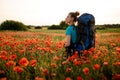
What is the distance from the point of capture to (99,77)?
11.7ft

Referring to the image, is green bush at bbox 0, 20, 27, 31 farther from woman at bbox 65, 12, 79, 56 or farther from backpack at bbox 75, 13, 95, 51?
backpack at bbox 75, 13, 95, 51

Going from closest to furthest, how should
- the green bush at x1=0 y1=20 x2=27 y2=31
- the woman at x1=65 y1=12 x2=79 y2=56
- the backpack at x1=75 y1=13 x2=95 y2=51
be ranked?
the backpack at x1=75 y1=13 x2=95 y2=51
the woman at x1=65 y1=12 x2=79 y2=56
the green bush at x1=0 y1=20 x2=27 y2=31

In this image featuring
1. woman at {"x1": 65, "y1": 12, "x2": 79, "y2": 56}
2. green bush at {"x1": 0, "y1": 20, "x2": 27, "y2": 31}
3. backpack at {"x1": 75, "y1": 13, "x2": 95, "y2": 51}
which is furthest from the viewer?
green bush at {"x1": 0, "y1": 20, "x2": 27, "y2": 31}

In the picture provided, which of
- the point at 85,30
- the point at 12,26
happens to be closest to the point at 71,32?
the point at 85,30

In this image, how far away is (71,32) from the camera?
6.00 meters

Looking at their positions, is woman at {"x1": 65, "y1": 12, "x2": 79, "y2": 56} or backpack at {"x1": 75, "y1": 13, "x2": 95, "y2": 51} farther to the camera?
woman at {"x1": 65, "y1": 12, "x2": 79, "y2": 56}

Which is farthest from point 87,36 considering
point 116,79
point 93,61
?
point 116,79

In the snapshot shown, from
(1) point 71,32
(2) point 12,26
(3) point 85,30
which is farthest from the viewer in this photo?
(2) point 12,26

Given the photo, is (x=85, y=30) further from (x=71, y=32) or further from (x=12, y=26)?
(x=12, y=26)

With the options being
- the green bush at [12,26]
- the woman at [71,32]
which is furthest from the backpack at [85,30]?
the green bush at [12,26]

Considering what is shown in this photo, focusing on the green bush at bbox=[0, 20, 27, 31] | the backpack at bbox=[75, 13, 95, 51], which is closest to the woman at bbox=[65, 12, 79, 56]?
the backpack at bbox=[75, 13, 95, 51]

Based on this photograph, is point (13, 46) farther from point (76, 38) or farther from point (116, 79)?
point (116, 79)

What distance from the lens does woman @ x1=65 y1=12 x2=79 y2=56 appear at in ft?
19.5

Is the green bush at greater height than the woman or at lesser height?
lesser
